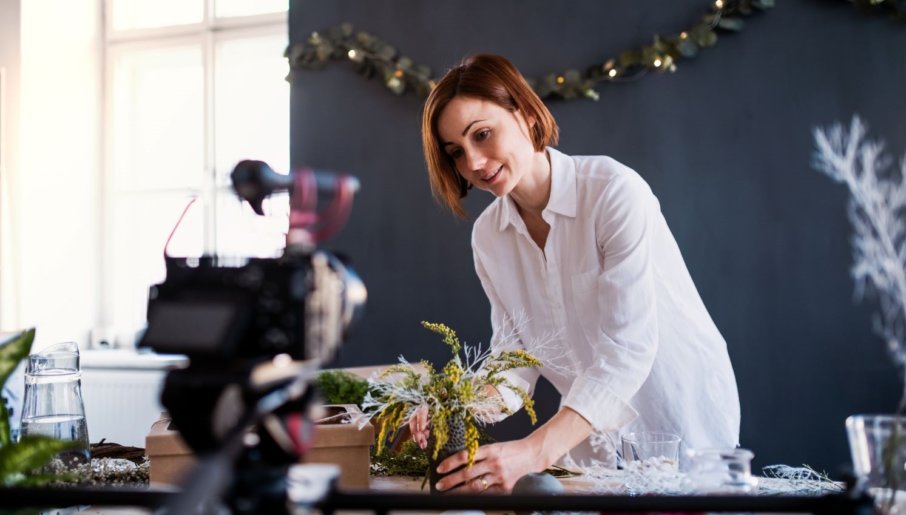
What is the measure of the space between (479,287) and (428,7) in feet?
4.20

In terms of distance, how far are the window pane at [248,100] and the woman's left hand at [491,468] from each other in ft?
12.6

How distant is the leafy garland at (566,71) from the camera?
2.99 m

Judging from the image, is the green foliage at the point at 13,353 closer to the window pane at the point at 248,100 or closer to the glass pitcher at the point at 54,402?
the glass pitcher at the point at 54,402

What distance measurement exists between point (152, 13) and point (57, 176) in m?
1.25

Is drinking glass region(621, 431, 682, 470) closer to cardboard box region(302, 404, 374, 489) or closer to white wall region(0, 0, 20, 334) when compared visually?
cardboard box region(302, 404, 374, 489)

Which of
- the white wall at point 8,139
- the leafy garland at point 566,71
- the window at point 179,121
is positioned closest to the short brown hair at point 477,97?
the leafy garland at point 566,71

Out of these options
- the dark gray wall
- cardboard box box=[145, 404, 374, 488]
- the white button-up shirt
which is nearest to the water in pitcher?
cardboard box box=[145, 404, 374, 488]

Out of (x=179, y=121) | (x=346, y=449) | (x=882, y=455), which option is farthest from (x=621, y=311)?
(x=179, y=121)

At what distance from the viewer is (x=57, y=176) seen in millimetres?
4793

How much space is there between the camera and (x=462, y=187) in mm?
1946

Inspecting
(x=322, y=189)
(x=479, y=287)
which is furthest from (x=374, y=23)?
(x=322, y=189)

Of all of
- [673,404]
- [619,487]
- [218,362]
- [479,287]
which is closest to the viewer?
[218,362]

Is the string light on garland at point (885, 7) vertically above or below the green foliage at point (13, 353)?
above

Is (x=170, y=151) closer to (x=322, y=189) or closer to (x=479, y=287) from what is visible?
(x=479, y=287)
